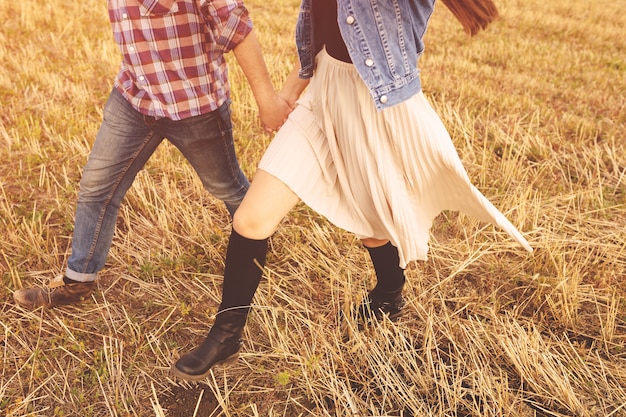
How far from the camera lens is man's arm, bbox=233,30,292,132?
1955 mm

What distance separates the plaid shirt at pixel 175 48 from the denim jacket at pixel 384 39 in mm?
432

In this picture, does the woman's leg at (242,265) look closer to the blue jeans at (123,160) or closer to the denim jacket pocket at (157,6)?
the blue jeans at (123,160)

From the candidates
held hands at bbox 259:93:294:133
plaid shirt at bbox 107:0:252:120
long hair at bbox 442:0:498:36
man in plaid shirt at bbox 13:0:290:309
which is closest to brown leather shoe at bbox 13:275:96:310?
man in plaid shirt at bbox 13:0:290:309

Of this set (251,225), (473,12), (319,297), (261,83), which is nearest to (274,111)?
(261,83)

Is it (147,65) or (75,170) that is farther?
(75,170)

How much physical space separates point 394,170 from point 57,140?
294cm

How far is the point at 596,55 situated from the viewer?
7480mm

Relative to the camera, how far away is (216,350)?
2018 millimetres

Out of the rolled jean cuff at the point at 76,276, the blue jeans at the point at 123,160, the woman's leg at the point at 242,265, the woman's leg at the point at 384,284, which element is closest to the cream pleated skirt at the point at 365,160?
the woman's leg at the point at 242,265

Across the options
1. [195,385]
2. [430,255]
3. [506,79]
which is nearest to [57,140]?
[195,385]

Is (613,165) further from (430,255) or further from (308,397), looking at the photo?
(308,397)

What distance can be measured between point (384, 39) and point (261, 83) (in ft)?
1.77

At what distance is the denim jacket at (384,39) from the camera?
67.5 inches

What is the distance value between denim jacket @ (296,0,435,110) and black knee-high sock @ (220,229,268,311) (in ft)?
2.31
